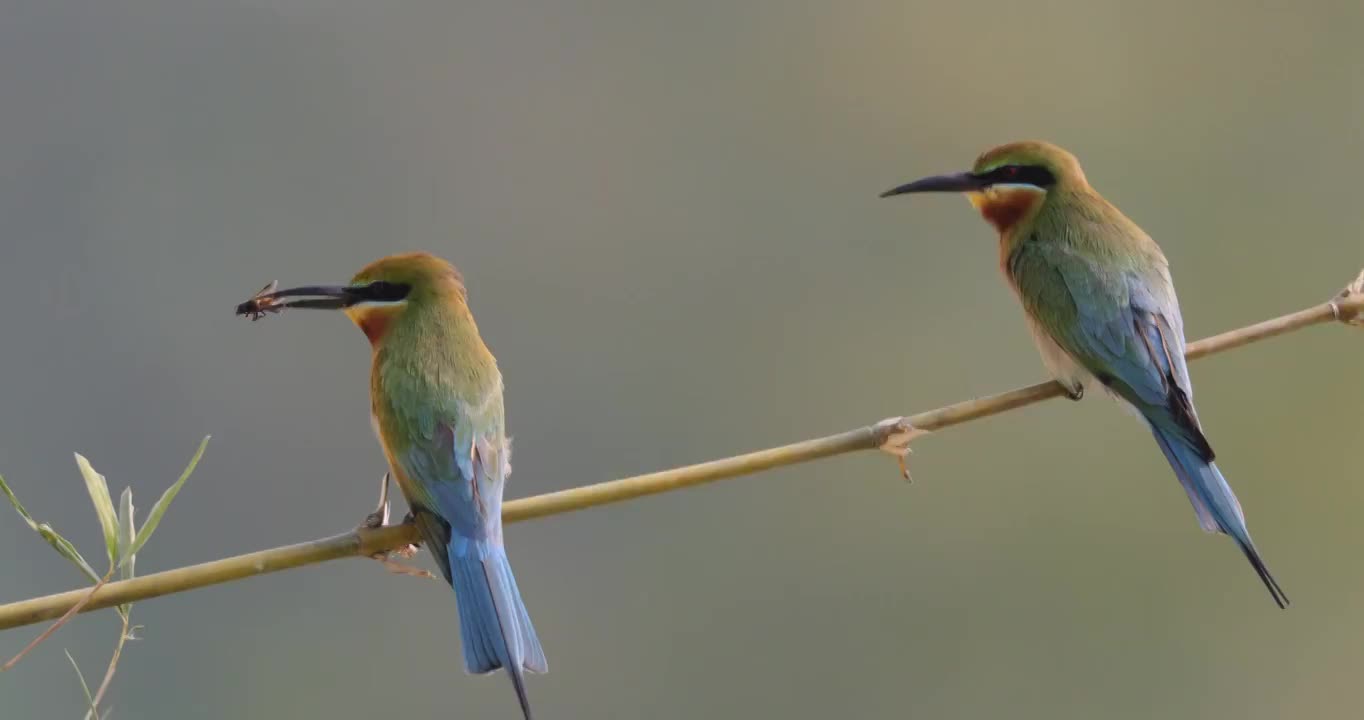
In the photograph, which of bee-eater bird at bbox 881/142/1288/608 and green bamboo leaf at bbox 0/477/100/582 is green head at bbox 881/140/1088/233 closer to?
bee-eater bird at bbox 881/142/1288/608

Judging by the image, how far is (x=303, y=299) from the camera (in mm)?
1997

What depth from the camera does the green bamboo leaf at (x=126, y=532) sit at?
1.38m

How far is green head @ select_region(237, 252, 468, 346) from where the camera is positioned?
209 centimetres

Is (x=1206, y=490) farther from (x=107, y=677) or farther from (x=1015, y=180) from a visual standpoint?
(x=107, y=677)

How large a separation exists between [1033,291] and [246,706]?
10068 millimetres

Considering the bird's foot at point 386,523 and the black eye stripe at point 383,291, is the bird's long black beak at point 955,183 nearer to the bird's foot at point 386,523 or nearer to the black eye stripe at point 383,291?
the black eye stripe at point 383,291

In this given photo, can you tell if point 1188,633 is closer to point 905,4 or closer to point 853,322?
point 853,322

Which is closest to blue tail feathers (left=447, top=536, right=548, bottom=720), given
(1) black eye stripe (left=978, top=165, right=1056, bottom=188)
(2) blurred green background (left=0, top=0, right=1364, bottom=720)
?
(1) black eye stripe (left=978, top=165, right=1056, bottom=188)

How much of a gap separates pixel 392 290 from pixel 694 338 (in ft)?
43.2

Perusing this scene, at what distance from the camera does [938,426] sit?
157cm

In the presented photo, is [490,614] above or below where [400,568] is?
below

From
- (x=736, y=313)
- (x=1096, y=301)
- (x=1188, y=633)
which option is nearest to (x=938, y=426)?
(x=1096, y=301)

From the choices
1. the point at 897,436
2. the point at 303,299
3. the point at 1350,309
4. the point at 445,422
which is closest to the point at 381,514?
the point at 445,422

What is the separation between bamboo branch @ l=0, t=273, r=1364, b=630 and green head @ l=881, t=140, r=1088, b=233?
2.37 feet
